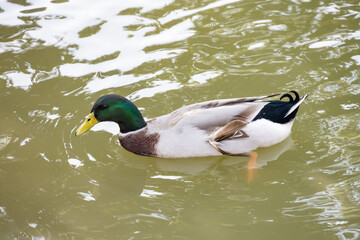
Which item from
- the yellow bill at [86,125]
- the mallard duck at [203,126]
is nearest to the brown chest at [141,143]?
the mallard duck at [203,126]

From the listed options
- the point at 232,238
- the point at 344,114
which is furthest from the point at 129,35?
the point at 232,238

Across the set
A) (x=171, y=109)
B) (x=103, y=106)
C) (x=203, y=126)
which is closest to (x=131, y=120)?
(x=103, y=106)

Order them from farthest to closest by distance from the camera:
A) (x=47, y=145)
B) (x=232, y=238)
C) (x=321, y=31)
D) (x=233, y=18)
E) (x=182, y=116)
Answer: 1. (x=233, y=18)
2. (x=321, y=31)
3. (x=47, y=145)
4. (x=182, y=116)
5. (x=232, y=238)

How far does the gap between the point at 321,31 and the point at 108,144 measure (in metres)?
3.39

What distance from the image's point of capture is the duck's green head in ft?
17.9

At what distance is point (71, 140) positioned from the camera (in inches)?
230

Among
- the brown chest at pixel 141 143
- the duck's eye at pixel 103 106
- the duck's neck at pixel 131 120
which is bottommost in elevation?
the brown chest at pixel 141 143

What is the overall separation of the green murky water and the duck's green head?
12.7 inches

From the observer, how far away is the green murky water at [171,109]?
185 inches

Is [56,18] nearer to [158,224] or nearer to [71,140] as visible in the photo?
[71,140]

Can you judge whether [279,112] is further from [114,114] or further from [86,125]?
[86,125]

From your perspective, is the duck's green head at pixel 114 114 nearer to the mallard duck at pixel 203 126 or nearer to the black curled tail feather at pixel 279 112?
the mallard duck at pixel 203 126

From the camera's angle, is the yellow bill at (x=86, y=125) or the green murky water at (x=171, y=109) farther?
the yellow bill at (x=86, y=125)

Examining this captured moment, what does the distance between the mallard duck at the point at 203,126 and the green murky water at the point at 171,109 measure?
161 mm
